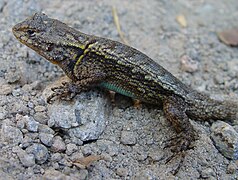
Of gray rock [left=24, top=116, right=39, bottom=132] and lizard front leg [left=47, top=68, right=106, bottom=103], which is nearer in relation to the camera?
gray rock [left=24, top=116, right=39, bottom=132]

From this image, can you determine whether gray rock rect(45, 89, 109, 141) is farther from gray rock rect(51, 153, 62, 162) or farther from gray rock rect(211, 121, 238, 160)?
gray rock rect(211, 121, 238, 160)

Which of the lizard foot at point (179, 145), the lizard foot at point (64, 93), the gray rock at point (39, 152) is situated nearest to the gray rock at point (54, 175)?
the gray rock at point (39, 152)

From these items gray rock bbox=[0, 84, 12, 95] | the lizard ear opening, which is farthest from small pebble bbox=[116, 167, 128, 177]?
the lizard ear opening

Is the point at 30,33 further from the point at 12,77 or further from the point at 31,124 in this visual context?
the point at 31,124

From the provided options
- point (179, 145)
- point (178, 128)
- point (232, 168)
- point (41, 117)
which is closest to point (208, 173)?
point (232, 168)

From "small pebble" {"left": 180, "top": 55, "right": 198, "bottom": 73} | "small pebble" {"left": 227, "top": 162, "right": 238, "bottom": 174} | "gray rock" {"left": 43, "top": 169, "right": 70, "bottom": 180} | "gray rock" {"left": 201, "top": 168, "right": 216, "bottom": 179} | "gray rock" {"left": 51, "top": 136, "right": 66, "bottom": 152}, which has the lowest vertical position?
"small pebble" {"left": 227, "top": 162, "right": 238, "bottom": 174}

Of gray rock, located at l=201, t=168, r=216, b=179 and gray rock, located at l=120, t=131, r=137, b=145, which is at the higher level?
gray rock, located at l=120, t=131, r=137, b=145
